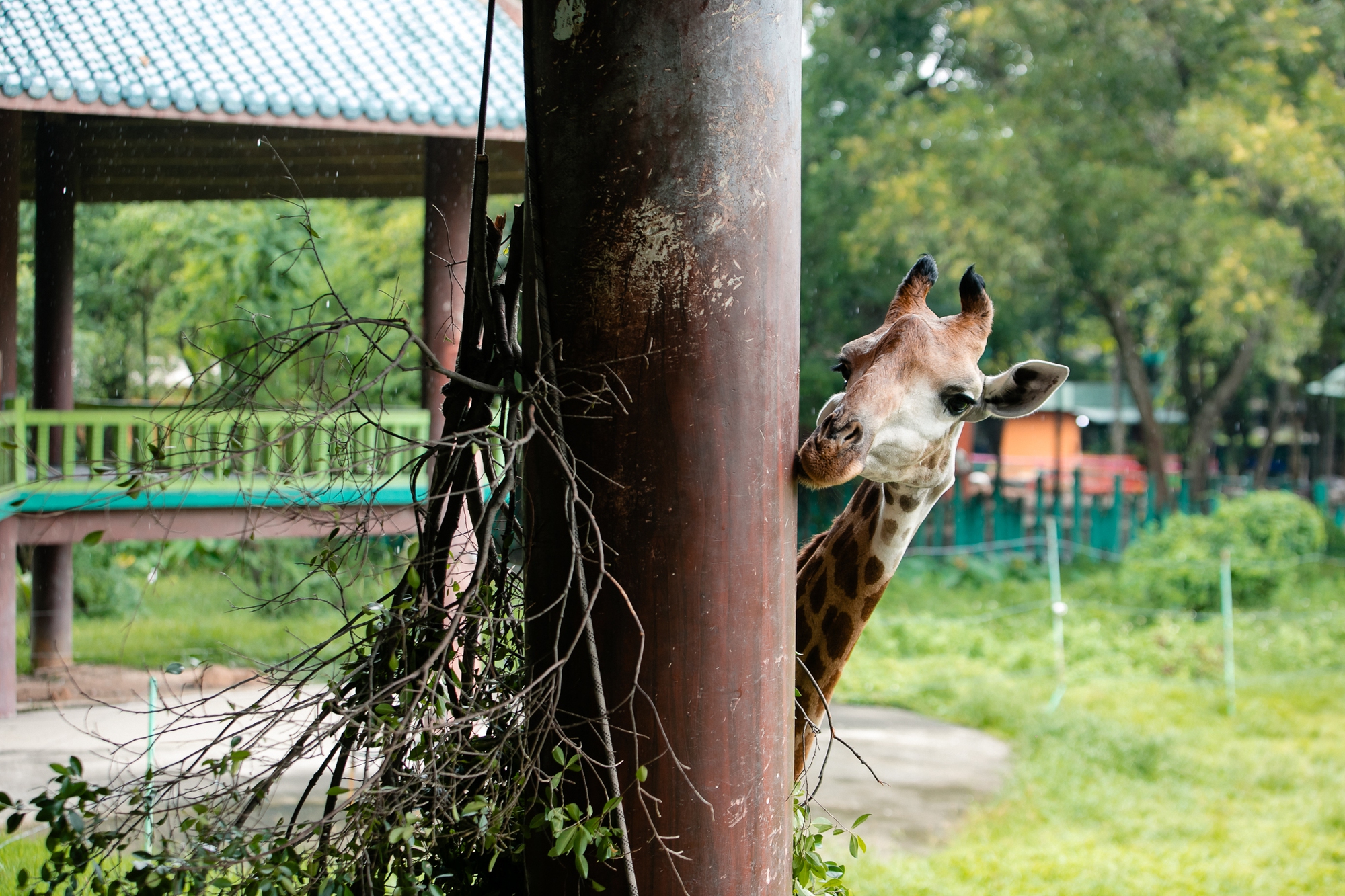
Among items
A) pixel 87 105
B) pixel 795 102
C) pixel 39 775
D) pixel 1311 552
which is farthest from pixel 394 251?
pixel 795 102

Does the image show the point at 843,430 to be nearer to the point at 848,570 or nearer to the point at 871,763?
the point at 848,570

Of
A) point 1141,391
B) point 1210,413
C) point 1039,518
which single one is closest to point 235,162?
point 1039,518

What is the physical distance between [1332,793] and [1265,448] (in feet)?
37.8

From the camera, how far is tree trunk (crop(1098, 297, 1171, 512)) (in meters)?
13.7

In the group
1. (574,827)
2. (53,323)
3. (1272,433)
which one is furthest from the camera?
(1272,433)

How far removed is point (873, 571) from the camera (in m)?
2.48

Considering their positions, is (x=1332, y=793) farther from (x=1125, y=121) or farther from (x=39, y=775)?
(x=1125, y=121)

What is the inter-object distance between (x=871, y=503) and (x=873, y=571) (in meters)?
0.16

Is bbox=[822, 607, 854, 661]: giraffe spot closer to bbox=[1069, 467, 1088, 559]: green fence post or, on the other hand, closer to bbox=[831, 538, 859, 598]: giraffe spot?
bbox=[831, 538, 859, 598]: giraffe spot

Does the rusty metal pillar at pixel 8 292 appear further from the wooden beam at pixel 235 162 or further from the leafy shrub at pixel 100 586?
the leafy shrub at pixel 100 586

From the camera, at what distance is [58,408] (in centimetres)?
845

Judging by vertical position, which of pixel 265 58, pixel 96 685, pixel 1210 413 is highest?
pixel 265 58

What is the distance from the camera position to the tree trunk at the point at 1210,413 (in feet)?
45.3

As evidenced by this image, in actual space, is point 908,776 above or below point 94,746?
below
